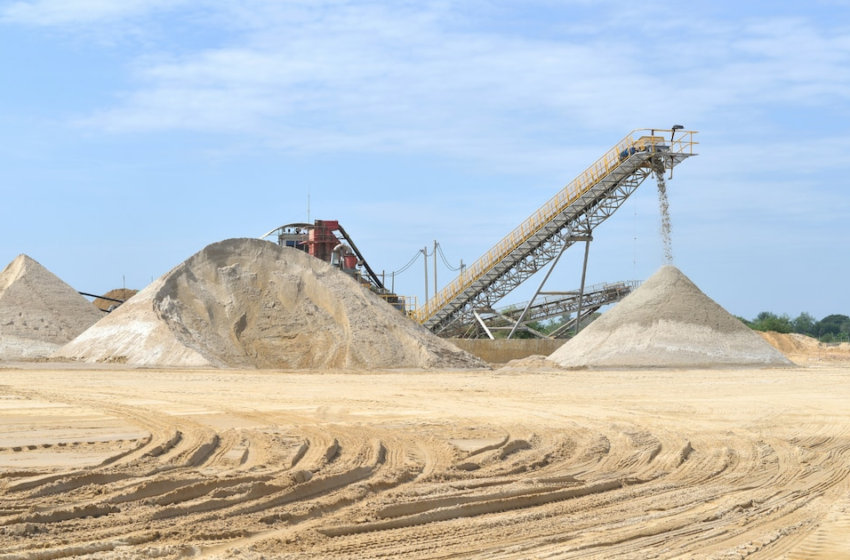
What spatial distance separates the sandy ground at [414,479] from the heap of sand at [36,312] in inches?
802

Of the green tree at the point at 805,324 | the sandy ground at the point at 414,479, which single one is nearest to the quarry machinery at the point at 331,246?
the sandy ground at the point at 414,479

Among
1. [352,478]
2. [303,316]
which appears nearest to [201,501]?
[352,478]

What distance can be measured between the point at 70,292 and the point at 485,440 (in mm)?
33562

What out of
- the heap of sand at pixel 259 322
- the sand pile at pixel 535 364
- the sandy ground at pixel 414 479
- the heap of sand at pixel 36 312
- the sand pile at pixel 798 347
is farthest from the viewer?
the sand pile at pixel 798 347

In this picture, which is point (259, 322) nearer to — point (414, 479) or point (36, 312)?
point (36, 312)

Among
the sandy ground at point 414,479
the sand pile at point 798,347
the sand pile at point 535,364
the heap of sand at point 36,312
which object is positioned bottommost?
the sandy ground at point 414,479

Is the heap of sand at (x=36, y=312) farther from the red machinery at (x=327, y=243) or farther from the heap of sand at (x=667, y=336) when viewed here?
the heap of sand at (x=667, y=336)

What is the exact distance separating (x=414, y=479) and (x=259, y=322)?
24.2 meters

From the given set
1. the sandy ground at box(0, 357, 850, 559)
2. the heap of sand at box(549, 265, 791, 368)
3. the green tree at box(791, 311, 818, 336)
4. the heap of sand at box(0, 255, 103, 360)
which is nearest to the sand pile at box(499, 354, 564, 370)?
the heap of sand at box(549, 265, 791, 368)

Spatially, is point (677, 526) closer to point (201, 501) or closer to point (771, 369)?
point (201, 501)

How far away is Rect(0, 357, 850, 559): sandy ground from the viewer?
6.22 metres

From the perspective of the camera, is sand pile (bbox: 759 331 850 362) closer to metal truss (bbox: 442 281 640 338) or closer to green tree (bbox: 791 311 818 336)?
metal truss (bbox: 442 281 640 338)

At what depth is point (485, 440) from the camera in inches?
458

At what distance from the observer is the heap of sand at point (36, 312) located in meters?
36.1
